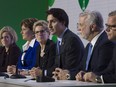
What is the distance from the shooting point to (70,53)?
371 centimetres

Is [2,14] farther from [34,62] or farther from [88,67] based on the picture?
[88,67]

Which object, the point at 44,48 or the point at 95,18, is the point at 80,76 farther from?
the point at 44,48

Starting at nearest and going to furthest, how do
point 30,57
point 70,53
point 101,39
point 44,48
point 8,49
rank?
1. point 101,39
2. point 70,53
3. point 44,48
4. point 30,57
5. point 8,49

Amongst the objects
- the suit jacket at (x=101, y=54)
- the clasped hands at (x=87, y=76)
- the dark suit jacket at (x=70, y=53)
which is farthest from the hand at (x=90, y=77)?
the dark suit jacket at (x=70, y=53)

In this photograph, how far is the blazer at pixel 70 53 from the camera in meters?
3.68

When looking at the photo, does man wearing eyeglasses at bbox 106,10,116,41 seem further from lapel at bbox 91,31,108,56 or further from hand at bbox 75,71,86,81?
hand at bbox 75,71,86,81

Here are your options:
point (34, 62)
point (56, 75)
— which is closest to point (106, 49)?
point (56, 75)

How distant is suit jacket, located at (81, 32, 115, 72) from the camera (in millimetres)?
3230

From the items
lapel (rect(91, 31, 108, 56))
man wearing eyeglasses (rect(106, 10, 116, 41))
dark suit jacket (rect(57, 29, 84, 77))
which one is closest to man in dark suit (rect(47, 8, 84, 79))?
dark suit jacket (rect(57, 29, 84, 77))

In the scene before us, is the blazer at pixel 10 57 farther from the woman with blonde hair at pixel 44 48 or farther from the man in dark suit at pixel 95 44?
the man in dark suit at pixel 95 44

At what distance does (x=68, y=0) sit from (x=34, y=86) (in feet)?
11.4

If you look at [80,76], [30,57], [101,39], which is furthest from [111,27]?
→ [30,57]

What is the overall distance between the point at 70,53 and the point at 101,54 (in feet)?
1.74

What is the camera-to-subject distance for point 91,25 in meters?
3.46
